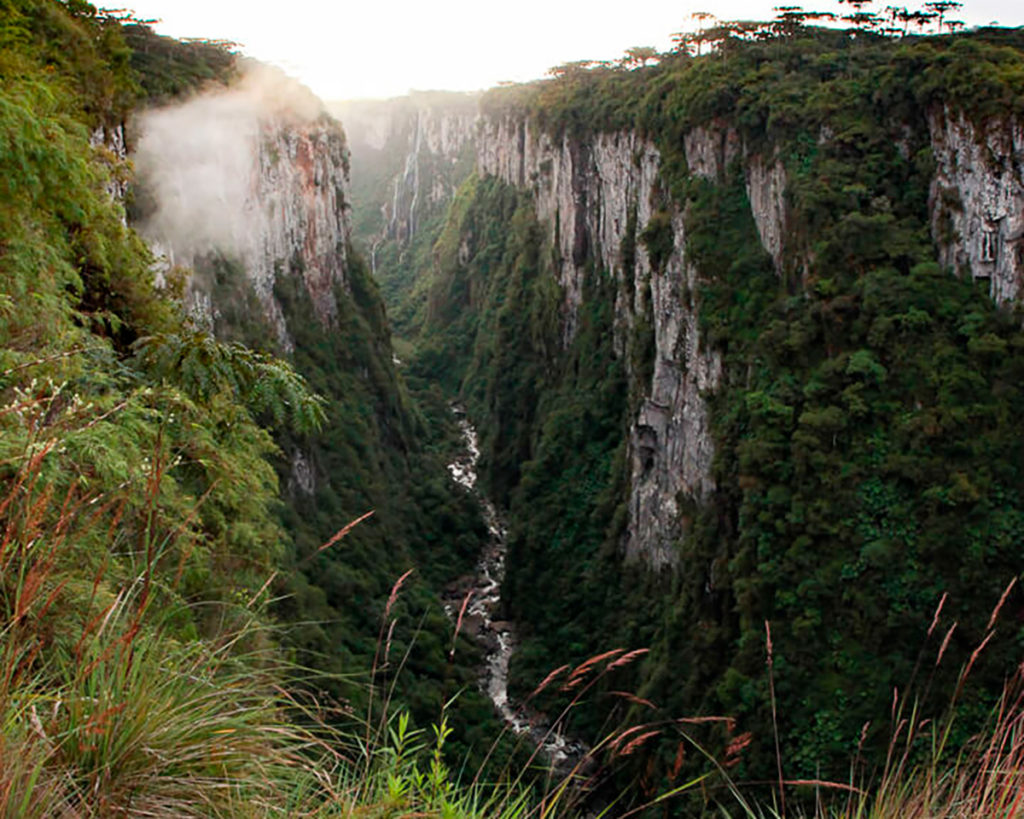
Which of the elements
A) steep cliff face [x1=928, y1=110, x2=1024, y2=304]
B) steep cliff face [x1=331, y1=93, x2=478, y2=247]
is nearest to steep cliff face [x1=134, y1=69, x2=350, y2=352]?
steep cliff face [x1=928, y1=110, x2=1024, y2=304]

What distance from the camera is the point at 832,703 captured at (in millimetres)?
18297

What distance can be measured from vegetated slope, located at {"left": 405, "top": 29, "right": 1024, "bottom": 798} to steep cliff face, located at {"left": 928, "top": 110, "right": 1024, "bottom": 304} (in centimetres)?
7

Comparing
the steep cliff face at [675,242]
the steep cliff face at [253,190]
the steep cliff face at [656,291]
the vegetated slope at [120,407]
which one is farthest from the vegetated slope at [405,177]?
the vegetated slope at [120,407]

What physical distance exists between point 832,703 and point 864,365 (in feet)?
27.5

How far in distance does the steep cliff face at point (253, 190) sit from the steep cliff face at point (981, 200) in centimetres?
1987

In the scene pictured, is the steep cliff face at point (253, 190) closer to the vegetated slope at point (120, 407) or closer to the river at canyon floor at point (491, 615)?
the vegetated slope at point (120, 407)

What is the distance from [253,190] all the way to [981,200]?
24670mm

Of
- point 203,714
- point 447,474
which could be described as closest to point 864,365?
point 203,714

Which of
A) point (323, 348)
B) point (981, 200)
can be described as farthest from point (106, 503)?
point (323, 348)

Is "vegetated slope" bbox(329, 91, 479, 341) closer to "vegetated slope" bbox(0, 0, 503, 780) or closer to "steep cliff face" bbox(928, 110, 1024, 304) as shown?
"steep cliff face" bbox(928, 110, 1024, 304)

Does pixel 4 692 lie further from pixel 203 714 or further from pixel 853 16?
pixel 853 16

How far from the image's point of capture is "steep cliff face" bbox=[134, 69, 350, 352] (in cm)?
2417

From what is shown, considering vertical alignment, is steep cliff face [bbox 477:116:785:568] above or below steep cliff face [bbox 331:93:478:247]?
below

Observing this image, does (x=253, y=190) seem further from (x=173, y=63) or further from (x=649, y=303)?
(x=649, y=303)
